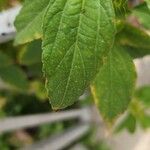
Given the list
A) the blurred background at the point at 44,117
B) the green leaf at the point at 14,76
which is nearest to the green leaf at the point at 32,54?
the blurred background at the point at 44,117

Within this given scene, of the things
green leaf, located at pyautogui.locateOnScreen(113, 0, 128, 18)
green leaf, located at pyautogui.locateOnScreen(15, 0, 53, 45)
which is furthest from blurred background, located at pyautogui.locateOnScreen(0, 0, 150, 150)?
green leaf, located at pyautogui.locateOnScreen(113, 0, 128, 18)

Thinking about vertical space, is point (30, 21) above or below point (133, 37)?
above

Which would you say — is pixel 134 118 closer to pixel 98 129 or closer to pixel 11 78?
pixel 11 78

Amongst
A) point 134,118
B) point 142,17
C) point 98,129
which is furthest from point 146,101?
point 98,129

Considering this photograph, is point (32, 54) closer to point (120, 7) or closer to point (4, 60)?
point (4, 60)

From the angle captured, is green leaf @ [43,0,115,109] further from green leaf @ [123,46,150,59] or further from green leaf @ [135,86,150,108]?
green leaf @ [135,86,150,108]

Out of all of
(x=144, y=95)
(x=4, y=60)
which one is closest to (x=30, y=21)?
(x=4, y=60)
